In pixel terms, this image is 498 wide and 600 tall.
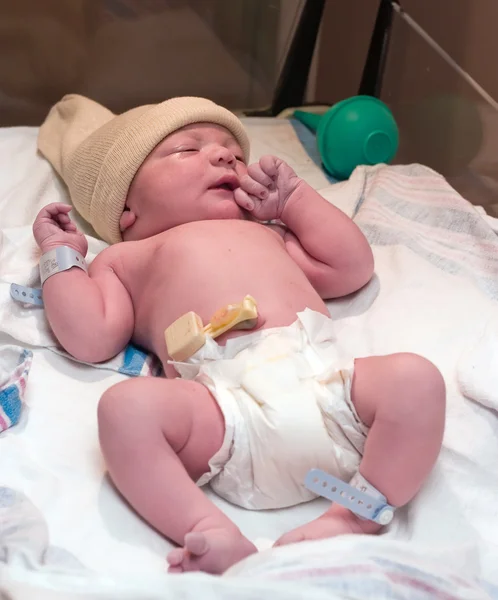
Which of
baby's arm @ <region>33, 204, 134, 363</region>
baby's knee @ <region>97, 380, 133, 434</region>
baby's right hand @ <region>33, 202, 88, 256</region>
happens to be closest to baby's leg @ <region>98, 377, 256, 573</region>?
baby's knee @ <region>97, 380, 133, 434</region>

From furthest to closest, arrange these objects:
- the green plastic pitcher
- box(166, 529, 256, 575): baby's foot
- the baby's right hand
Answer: the green plastic pitcher, the baby's right hand, box(166, 529, 256, 575): baby's foot

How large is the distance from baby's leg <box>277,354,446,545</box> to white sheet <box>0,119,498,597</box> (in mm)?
53

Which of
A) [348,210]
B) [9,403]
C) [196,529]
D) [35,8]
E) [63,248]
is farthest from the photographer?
[35,8]

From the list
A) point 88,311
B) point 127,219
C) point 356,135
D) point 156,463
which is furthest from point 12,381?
point 356,135

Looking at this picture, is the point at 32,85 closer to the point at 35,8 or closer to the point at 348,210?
the point at 35,8

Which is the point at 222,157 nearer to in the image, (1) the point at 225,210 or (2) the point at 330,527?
(1) the point at 225,210

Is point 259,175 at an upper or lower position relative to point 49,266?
upper

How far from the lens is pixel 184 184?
40.4 inches

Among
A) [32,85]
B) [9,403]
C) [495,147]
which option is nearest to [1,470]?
[9,403]

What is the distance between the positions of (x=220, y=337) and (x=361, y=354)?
0.24m

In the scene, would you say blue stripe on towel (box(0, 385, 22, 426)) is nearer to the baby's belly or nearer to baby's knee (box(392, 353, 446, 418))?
the baby's belly

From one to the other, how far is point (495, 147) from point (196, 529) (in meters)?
1.01

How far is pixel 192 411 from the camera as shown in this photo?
734 mm

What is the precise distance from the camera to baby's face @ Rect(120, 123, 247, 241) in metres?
1.03
